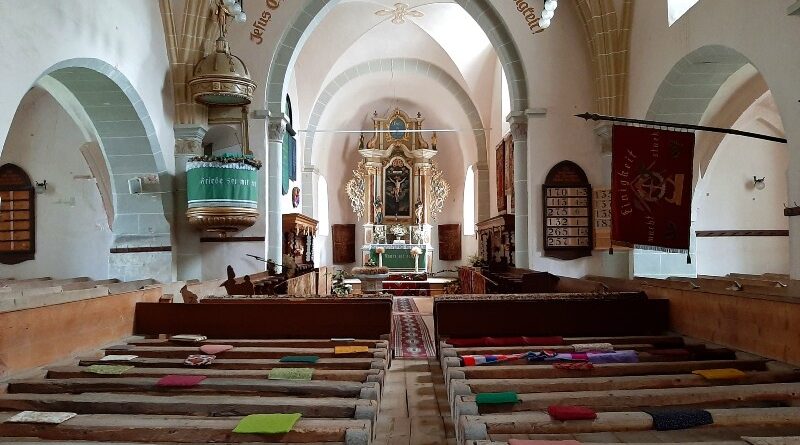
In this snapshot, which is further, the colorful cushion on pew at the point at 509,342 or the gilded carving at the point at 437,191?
the gilded carving at the point at 437,191

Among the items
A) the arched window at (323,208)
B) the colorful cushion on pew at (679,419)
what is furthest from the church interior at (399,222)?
the arched window at (323,208)

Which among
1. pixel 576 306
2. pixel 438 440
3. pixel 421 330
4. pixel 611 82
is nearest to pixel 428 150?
pixel 611 82

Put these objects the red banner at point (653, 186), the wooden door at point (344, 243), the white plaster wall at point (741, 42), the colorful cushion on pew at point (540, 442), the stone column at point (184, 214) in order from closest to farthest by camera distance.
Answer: the colorful cushion on pew at point (540, 442)
the red banner at point (653, 186)
the white plaster wall at point (741, 42)
the stone column at point (184, 214)
the wooden door at point (344, 243)

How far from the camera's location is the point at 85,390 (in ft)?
7.56

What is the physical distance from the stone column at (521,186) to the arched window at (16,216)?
8.14 m

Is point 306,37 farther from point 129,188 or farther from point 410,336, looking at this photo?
point 410,336

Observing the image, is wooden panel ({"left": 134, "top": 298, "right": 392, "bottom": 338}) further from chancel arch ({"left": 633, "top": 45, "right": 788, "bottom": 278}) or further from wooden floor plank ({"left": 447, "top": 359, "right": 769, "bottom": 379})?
chancel arch ({"left": 633, "top": 45, "right": 788, "bottom": 278})

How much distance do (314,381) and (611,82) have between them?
6.92 meters

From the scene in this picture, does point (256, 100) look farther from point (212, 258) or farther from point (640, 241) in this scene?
point (640, 241)

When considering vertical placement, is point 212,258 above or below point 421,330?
above

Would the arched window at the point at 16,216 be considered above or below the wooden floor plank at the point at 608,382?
above

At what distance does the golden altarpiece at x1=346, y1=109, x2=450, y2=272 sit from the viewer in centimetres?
1608

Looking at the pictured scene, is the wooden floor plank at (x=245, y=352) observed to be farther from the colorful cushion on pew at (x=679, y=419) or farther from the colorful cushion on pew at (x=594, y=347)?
the colorful cushion on pew at (x=679, y=419)

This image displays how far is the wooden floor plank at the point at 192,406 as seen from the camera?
2023 millimetres
